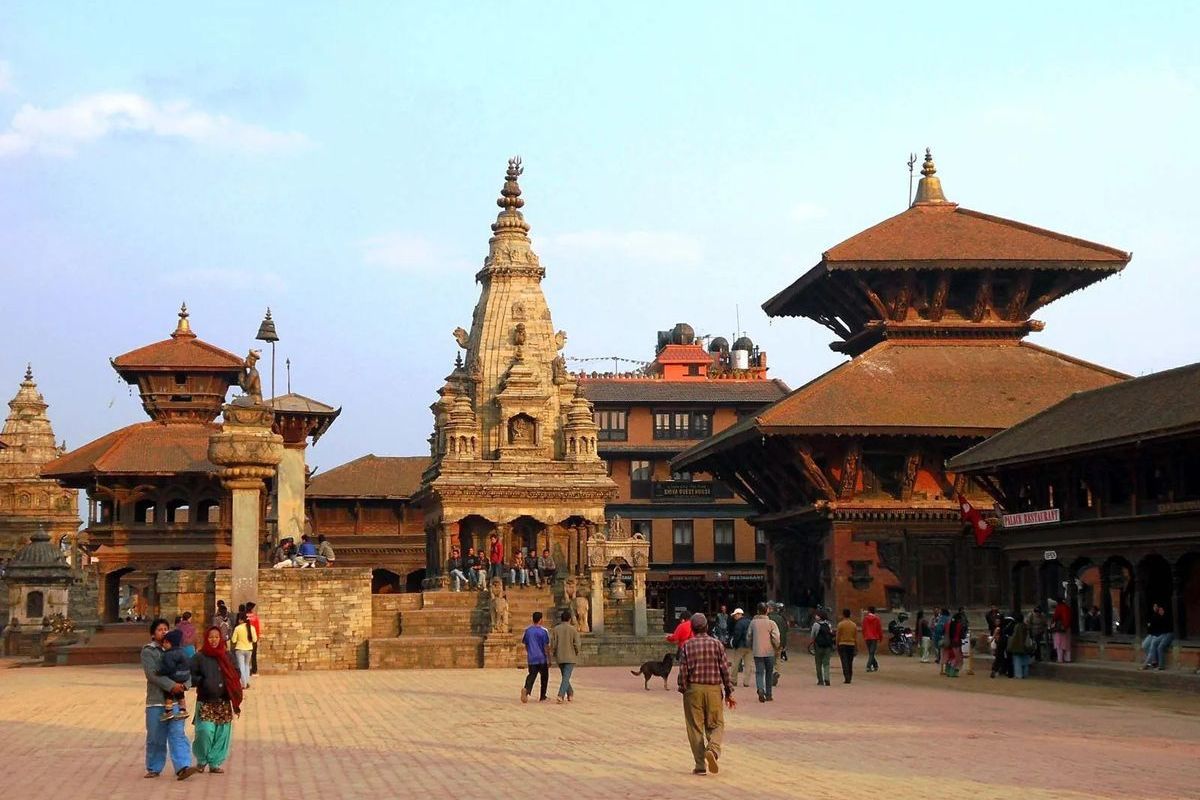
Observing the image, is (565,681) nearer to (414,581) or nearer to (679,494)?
(679,494)

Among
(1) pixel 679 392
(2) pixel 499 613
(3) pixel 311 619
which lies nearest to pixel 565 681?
(2) pixel 499 613

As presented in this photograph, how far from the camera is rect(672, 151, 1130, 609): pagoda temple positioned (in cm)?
4347

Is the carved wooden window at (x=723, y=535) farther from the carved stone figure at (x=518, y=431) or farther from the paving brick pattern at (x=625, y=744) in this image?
the paving brick pattern at (x=625, y=744)

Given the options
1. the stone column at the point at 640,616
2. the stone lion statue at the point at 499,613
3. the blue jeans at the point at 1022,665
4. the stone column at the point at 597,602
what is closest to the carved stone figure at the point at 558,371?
the stone column at the point at 640,616

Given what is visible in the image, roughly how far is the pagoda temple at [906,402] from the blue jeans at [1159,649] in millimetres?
14826

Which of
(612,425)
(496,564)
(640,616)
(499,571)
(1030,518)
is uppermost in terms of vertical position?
(612,425)

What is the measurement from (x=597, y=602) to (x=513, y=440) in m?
Answer: 15.9

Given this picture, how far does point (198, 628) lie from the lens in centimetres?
3569

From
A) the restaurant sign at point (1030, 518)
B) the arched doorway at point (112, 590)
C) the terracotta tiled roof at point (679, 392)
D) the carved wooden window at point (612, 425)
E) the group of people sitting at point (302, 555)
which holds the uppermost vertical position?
the terracotta tiled roof at point (679, 392)

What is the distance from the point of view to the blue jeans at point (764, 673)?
25.5 meters

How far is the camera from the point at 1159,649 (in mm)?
27422

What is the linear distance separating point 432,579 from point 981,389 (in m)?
19.9

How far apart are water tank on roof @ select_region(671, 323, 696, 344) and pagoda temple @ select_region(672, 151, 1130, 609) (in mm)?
38293

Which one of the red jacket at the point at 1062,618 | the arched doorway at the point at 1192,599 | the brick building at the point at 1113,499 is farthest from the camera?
the red jacket at the point at 1062,618
